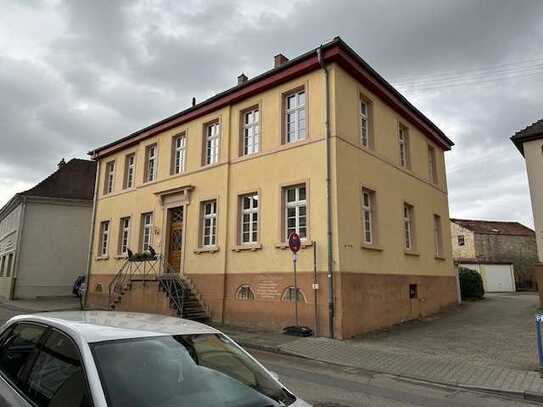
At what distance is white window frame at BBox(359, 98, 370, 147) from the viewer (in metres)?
15.1

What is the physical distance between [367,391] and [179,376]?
4915mm

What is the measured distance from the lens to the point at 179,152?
1898cm

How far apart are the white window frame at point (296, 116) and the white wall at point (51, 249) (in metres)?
20.6

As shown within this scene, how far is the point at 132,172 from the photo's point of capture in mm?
21953

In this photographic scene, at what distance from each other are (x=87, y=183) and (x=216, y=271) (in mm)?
20133

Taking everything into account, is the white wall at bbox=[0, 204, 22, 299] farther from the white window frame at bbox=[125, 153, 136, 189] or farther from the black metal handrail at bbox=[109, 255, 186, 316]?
the black metal handrail at bbox=[109, 255, 186, 316]

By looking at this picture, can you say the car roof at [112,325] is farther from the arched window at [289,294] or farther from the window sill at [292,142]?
the window sill at [292,142]

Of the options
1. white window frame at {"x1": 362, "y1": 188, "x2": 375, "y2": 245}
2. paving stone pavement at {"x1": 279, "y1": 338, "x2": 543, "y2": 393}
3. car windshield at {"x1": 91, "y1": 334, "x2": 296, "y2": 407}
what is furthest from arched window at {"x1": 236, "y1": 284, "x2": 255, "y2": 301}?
car windshield at {"x1": 91, "y1": 334, "x2": 296, "y2": 407}

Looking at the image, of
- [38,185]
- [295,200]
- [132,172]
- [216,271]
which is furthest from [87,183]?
[295,200]

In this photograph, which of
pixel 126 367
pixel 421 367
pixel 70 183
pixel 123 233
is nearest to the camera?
pixel 126 367

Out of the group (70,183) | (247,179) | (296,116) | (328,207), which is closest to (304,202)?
(328,207)

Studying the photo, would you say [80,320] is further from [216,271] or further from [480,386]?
[216,271]

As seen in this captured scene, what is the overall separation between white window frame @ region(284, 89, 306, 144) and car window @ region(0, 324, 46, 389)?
11.5m

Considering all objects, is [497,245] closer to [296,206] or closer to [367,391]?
[296,206]
